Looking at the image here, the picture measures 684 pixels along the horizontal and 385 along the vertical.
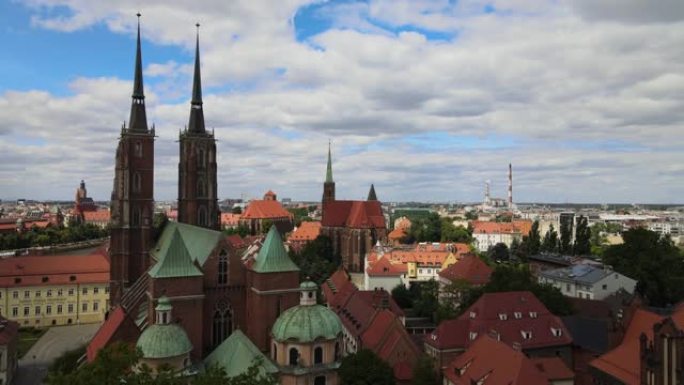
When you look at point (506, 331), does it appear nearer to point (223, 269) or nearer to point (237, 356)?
point (237, 356)

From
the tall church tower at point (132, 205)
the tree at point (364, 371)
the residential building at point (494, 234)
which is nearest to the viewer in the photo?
the tree at point (364, 371)

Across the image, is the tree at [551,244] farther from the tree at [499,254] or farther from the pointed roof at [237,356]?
the pointed roof at [237,356]

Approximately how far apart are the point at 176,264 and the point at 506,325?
28530mm

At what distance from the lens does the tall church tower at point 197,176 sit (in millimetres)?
65625

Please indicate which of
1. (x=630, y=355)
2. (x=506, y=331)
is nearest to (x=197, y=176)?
(x=506, y=331)

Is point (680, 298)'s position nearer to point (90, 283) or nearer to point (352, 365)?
point (352, 365)

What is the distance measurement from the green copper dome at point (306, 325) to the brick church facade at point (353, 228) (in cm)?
6710

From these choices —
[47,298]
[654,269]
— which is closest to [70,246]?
[47,298]

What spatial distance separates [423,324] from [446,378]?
22609mm

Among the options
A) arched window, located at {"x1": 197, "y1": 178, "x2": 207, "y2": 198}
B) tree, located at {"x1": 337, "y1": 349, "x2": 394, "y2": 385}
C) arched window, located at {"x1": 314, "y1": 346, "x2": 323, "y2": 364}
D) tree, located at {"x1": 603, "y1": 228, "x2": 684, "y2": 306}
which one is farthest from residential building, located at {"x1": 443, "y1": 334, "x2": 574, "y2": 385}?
arched window, located at {"x1": 197, "y1": 178, "x2": 207, "y2": 198}

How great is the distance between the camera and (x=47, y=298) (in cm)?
6919

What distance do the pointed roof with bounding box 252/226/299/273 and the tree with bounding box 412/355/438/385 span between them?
40.7 ft

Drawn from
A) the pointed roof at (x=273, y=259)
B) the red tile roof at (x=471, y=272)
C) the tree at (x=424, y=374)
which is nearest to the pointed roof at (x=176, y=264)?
the pointed roof at (x=273, y=259)

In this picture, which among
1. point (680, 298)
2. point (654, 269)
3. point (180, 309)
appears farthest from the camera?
point (654, 269)
